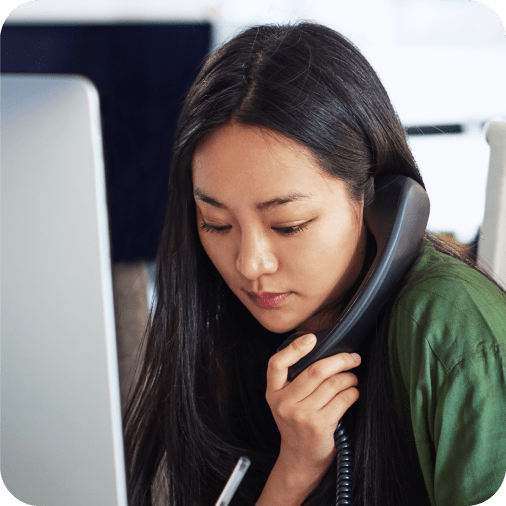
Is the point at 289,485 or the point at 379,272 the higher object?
the point at 379,272

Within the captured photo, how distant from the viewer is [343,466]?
558mm

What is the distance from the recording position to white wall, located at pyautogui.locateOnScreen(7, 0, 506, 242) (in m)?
0.66

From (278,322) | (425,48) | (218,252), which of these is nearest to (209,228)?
(218,252)

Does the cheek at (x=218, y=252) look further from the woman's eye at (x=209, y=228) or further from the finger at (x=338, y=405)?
the finger at (x=338, y=405)

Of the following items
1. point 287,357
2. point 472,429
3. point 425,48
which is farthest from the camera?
point 425,48

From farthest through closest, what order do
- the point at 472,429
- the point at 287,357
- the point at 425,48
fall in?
1. the point at 425,48
2. the point at 287,357
3. the point at 472,429

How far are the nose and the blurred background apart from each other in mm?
255

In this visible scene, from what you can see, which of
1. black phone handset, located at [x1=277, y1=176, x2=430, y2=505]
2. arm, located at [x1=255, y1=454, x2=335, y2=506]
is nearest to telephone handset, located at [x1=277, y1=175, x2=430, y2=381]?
black phone handset, located at [x1=277, y1=176, x2=430, y2=505]

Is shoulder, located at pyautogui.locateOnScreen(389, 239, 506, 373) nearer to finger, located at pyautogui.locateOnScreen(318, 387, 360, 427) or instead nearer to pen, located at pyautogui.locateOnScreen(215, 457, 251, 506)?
finger, located at pyautogui.locateOnScreen(318, 387, 360, 427)

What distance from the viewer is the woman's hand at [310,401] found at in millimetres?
554

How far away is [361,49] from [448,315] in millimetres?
371

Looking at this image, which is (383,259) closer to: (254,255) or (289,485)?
(254,255)

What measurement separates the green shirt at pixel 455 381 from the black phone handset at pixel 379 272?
0.03 metres

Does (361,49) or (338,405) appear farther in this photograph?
(361,49)
